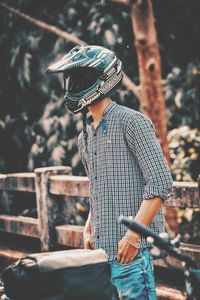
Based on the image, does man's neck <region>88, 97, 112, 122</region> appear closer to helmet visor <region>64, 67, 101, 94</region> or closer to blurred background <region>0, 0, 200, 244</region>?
helmet visor <region>64, 67, 101, 94</region>

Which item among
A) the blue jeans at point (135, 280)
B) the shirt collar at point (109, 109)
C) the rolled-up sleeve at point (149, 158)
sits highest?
the shirt collar at point (109, 109)

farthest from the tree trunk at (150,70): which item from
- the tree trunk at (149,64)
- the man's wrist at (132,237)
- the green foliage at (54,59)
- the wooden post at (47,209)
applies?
the man's wrist at (132,237)

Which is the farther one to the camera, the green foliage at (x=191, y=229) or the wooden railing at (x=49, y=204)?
the green foliage at (x=191, y=229)

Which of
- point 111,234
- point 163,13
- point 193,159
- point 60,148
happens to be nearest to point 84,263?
point 111,234

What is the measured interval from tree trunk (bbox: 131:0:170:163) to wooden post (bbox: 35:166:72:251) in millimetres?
1172

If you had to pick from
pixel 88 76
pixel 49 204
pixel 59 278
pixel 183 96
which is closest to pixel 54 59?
pixel 183 96

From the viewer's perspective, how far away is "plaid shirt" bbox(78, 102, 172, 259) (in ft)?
10.9

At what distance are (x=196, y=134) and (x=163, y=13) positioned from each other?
3175mm

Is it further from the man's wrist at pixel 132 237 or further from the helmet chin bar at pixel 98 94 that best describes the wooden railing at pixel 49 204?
the man's wrist at pixel 132 237

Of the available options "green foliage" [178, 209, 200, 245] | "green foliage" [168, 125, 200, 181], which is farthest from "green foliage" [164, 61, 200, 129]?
"green foliage" [178, 209, 200, 245]

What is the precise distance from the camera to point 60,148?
33.6ft

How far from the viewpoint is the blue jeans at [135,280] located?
10.9 ft

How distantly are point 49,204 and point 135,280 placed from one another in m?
4.00

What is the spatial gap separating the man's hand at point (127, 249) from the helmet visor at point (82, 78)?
0.82 meters
